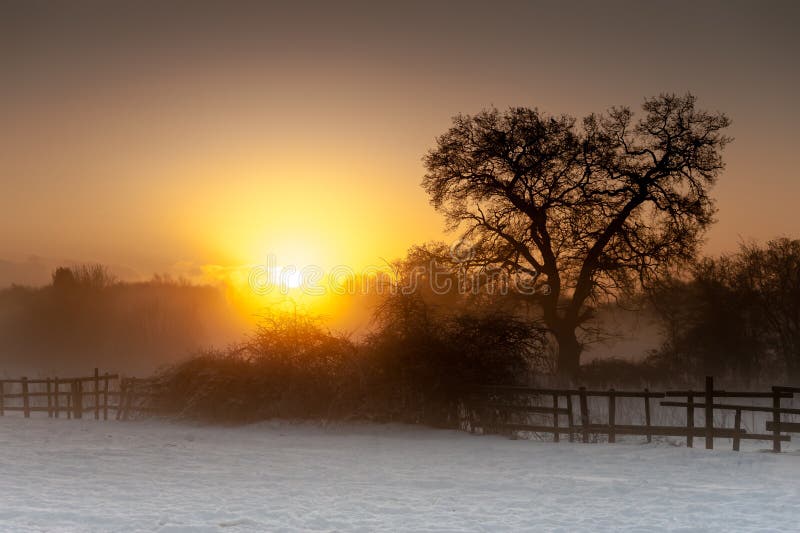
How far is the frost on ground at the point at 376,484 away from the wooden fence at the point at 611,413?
646mm

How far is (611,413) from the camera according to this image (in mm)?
21406

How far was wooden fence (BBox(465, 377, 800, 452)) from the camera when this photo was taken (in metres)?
19.5

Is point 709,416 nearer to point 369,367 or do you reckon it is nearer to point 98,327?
point 369,367

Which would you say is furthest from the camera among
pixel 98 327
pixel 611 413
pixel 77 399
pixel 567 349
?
pixel 98 327

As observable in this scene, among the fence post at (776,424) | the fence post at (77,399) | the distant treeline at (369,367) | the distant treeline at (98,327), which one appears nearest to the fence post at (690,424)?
the fence post at (776,424)

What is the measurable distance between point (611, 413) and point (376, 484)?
8.46m

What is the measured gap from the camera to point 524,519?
39.7ft

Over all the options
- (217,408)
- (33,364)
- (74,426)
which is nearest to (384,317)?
(217,408)

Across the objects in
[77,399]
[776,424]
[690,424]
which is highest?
[776,424]

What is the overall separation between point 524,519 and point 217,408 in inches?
600

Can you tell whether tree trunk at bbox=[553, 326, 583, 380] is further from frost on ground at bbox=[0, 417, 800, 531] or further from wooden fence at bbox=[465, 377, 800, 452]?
frost on ground at bbox=[0, 417, 800, 531]

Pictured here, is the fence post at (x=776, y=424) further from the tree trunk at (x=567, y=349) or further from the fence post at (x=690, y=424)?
the tree trunk at (x=567, y=349)

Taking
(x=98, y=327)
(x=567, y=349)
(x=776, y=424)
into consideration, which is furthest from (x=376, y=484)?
(x=98, y=327)

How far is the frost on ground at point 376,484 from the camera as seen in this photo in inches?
464
